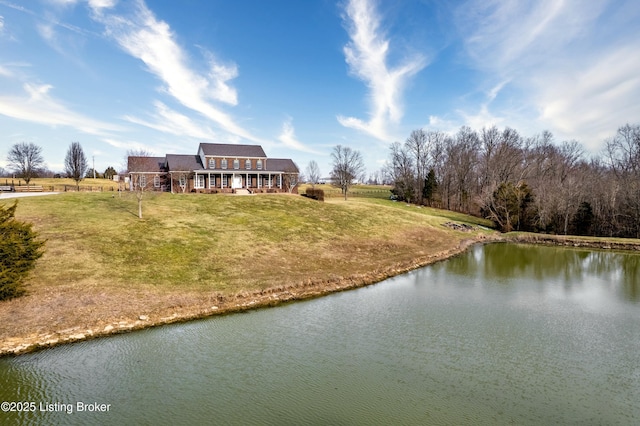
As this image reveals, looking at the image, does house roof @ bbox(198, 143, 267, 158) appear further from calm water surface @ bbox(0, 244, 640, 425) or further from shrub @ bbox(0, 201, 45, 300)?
calm water surface @ bbox(0, 244, 640, 425)

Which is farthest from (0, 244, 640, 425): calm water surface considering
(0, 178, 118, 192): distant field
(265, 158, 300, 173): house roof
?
(0, 178, 118, 192): distant field

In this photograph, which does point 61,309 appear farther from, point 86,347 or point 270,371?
point 270,371

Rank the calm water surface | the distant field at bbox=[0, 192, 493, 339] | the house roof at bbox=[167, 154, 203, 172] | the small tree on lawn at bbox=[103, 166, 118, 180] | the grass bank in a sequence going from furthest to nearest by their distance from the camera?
the small tree on lawn at bbox=[103, 166, 118, 180] → the house roof at bbox=[167, 154, 203, 172] → the distant field at bbox=[0, 192, 493, 339] → the grass bank → the calm water surface

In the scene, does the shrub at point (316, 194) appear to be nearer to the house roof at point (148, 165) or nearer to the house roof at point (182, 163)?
the house roof at point (182, 163)

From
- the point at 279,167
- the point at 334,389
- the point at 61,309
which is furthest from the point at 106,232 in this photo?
the point at 279,167

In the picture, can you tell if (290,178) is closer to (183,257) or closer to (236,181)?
(236,181)

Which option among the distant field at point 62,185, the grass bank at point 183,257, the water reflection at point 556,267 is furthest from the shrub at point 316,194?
the distant field at point 62,185
